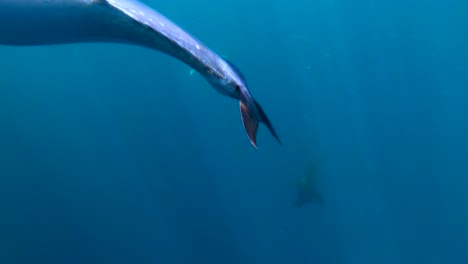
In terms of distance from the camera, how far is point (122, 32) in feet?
5.78

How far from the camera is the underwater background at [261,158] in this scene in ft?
48.2

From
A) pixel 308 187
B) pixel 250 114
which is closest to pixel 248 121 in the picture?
pixel 250 114

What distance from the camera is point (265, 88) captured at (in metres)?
18.6

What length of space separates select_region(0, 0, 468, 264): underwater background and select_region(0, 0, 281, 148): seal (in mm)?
10906

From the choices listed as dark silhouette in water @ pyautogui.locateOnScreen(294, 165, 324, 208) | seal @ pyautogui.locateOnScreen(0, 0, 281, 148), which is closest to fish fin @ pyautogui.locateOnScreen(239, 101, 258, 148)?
seal @ pyautogui.locateOnScreen(0, 0, 281, 148)

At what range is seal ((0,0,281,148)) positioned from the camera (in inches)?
61.9

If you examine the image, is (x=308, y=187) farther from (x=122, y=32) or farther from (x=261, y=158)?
(x=122, y=32)

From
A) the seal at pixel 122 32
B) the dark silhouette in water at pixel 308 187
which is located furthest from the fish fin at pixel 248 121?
the dark silhouette in water at pixel 308 187

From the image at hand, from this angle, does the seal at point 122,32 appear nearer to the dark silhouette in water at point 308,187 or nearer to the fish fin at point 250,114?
the fish fin at point 250,114

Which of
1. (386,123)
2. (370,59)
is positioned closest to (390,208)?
(386,123)

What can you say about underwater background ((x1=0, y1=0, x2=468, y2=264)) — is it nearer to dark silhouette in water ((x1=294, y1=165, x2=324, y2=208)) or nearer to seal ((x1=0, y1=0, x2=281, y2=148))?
dark silhouette in water ((x1=294, y1=165, x2=324, y2=208))

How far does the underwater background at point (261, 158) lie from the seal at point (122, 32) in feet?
35.8

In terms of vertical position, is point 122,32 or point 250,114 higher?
point 122,32

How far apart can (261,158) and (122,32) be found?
14803 millimetres
